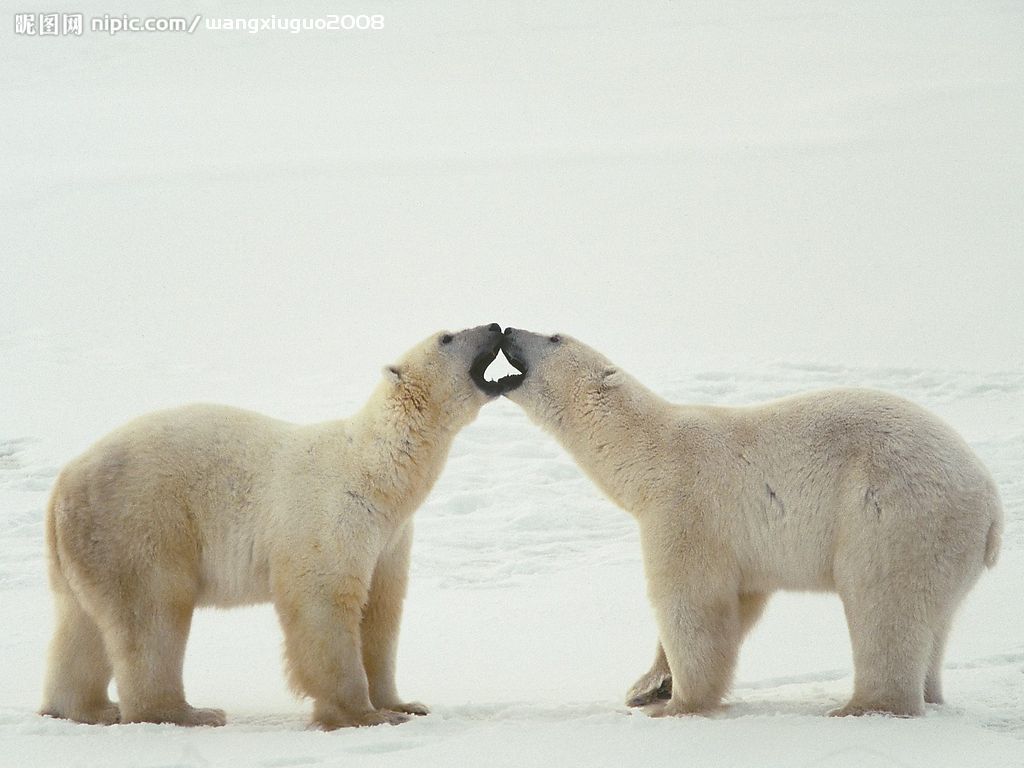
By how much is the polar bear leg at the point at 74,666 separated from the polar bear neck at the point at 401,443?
140cm

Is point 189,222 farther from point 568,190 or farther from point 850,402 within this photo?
point 850,402

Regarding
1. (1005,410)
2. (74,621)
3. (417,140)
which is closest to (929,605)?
(74,621)

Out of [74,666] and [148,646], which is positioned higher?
[148,646]

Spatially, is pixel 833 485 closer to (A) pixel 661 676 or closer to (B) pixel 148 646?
(A) pixel 661 676

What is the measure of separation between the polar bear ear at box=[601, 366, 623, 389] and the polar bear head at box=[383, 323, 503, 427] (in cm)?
51

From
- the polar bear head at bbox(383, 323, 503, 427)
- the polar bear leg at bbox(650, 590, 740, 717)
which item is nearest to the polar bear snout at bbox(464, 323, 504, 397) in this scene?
the polar bear head at bbox(383, 323, 503, 427)

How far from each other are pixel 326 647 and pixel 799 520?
6.84 ft

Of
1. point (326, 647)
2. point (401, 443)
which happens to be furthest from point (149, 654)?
point (401, 443)

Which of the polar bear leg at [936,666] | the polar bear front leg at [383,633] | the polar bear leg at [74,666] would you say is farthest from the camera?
the polar bear front leg at [383,633]

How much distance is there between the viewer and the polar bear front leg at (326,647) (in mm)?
5406

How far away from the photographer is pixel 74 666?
573cm

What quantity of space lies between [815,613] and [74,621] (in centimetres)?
411

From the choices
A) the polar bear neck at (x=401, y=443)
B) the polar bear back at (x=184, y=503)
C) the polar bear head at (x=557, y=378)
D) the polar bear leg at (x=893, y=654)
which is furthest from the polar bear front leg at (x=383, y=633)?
the polar bear leg at (x=893, y=654)

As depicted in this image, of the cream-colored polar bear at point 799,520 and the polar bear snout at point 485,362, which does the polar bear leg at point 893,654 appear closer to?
the cream-colored polar bear at point 799,520
